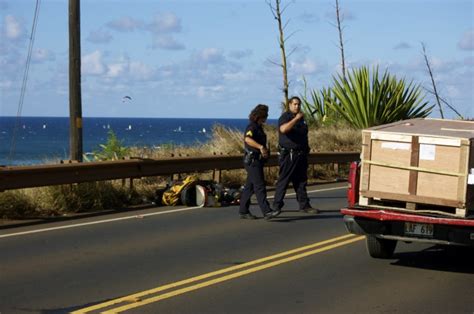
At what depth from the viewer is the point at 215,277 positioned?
8391mm

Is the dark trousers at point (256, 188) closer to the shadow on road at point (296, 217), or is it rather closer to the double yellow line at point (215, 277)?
the shadow on road at point (296, 217)

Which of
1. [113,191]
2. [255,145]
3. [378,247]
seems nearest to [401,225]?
[378,247]

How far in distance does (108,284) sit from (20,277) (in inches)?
39.7

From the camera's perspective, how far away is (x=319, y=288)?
7.95 meters

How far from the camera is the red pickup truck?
8.41 metres

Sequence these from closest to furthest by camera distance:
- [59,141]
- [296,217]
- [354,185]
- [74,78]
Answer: [354,185], [296,217], [74,78], [59,141]

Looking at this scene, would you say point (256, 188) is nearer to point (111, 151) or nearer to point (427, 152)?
point (427, 152)

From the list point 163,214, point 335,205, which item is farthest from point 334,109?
point 163,214

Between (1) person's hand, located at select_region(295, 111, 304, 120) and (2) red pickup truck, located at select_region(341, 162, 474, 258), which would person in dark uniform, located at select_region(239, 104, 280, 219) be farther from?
(2) red pickup truck, located at select_region(341, 162, 474, 258)

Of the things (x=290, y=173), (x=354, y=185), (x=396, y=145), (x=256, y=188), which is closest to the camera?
(x=396, y=145)

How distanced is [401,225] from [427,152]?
837mm

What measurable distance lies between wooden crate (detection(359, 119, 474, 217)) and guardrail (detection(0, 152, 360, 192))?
6016mm

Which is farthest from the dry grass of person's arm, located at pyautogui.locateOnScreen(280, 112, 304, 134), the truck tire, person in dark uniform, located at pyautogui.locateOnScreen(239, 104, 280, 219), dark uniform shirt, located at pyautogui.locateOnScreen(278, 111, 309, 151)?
the truck tire

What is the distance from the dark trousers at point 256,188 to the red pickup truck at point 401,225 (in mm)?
3372
